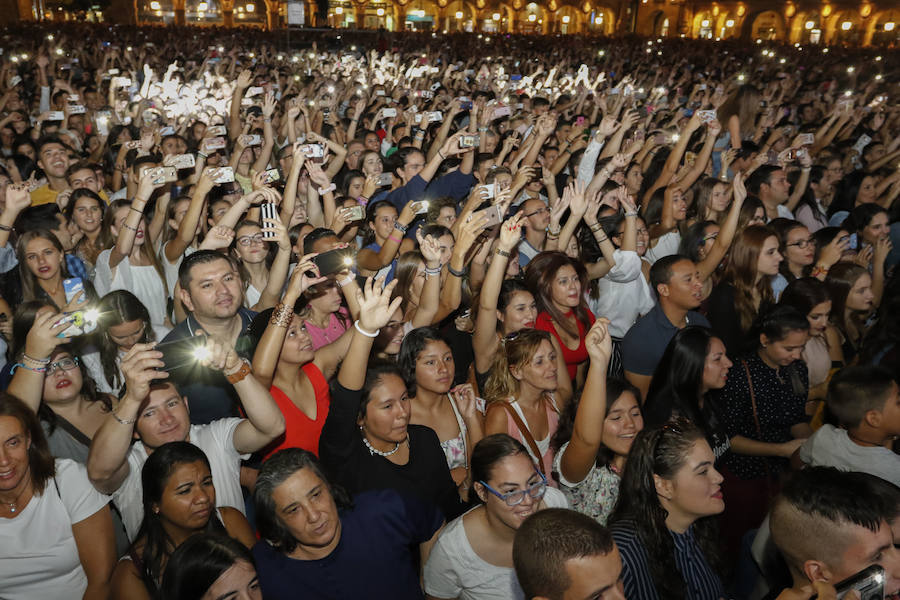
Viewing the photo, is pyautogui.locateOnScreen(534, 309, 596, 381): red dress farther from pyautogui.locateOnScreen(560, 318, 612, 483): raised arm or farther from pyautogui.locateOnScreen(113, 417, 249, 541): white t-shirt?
pyautogui.locateOnScreen(113, 417, 249, 541): white t-shirt

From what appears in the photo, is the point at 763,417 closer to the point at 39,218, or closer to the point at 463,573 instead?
the point at 463,573

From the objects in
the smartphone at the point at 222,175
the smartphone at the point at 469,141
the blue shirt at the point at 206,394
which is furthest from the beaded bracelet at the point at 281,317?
the smartphone at the point at 469,141

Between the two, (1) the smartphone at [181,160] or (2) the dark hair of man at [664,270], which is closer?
(2) the dark hair of man at [664,270]

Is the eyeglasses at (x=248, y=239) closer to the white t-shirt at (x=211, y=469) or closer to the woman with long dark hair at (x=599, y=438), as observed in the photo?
the white t-shirt at (x=211, y=469)

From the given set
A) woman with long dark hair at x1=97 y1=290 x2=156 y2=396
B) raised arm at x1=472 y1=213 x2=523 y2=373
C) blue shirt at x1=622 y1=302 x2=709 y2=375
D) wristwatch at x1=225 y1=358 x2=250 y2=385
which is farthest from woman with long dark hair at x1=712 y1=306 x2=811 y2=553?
woman with long dark hair at x1=97 y1=290 x2=156 y2=396

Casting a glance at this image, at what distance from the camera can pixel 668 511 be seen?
226cm

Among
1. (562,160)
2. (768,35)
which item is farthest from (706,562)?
(768,35)

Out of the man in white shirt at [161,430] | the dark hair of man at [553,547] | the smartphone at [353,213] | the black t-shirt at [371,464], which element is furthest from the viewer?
the smartphone at [353,213]

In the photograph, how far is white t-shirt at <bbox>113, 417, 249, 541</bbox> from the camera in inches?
94.0

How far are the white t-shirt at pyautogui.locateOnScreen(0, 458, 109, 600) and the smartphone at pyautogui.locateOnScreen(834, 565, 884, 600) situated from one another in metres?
2.43

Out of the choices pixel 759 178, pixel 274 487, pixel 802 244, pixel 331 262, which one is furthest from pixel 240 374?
pixel 759 178

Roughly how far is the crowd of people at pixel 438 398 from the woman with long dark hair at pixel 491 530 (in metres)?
0.01

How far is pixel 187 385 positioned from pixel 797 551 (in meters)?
2.55

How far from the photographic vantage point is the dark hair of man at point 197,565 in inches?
72.8
